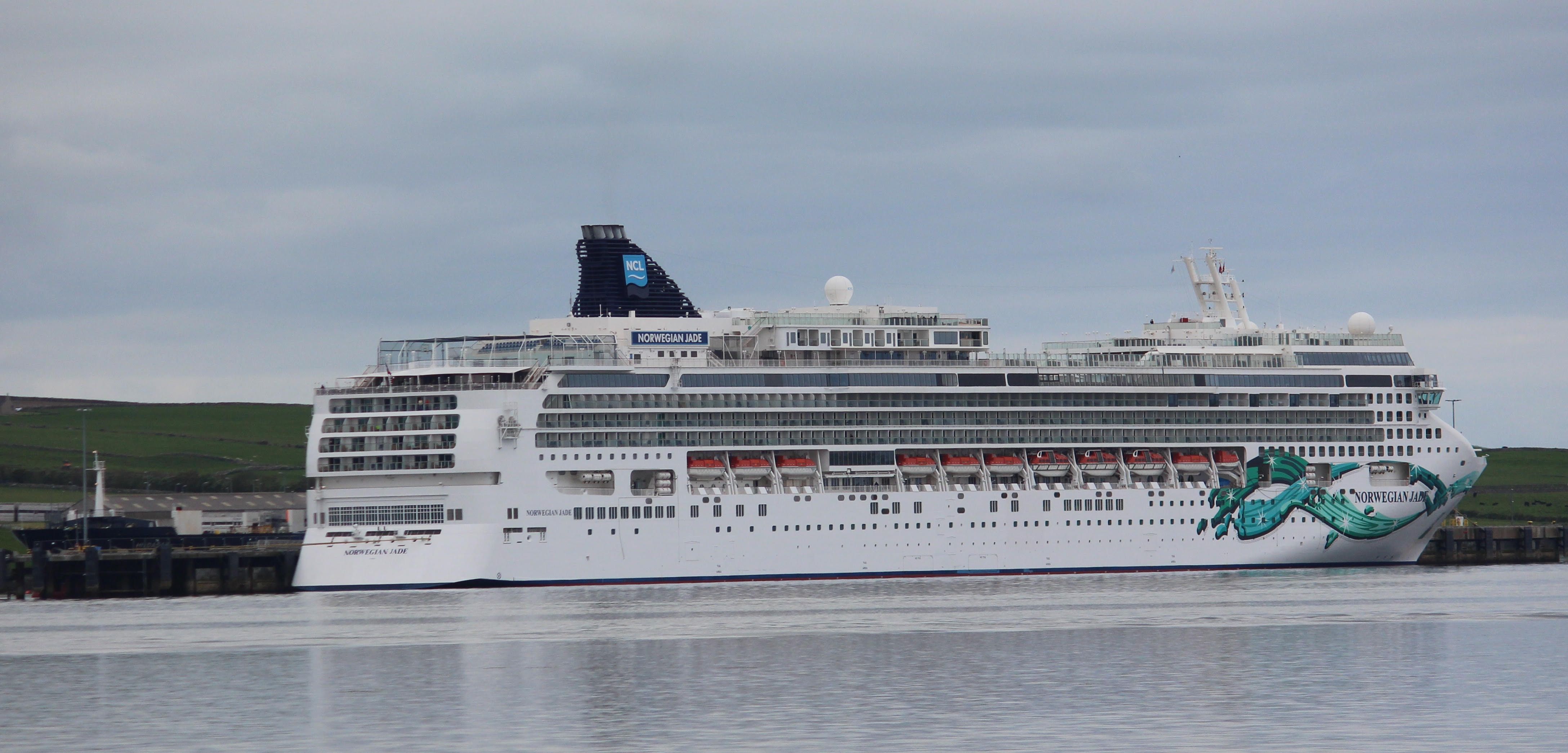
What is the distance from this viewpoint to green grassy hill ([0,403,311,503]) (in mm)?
117125

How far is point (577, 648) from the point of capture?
4506 cm

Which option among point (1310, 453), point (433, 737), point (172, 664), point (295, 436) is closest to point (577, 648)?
point (172, 664)

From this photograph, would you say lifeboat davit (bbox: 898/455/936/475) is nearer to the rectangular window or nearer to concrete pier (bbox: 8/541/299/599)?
the rectangular window

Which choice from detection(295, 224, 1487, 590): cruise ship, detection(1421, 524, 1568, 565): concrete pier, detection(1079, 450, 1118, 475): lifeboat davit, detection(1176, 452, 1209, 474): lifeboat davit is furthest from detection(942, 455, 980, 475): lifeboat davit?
detection(1421, 524, 1568, 565): concrete pier

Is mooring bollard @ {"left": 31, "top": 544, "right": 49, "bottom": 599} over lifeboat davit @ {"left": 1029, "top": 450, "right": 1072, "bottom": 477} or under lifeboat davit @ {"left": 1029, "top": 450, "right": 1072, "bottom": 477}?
under

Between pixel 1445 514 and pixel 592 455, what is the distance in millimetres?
32519

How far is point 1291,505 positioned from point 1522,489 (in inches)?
2583

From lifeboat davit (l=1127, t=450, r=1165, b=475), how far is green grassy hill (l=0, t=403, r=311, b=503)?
59121 millimetres

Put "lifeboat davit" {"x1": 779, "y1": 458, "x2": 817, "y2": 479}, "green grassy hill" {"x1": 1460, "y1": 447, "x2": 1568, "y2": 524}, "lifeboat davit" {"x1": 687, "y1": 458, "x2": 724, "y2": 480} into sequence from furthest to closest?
"green grassy hill" {"x1": 1460, "y1": 447, "x2": 1568, "y2": 524} < "lifeboat davit" {"x1": 779, "y1": 458, "x2": 817, "y2": 479} < "lifeboat davit" {"x1": 687, "y1": 458, "x2": 724, "y2": 480}

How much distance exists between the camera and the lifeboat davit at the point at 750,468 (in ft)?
214

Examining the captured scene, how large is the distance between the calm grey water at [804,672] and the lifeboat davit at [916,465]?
20.6ft

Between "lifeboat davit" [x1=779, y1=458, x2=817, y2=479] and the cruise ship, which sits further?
"lifeboat davit" [x1=779, y1=458, x2=817, y2=479]

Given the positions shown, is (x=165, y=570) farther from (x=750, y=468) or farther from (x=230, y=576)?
(x=750, y=468)

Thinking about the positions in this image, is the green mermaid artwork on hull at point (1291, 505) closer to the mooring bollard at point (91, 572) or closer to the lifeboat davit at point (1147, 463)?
the lifeboat davit at point (1147, 463)
